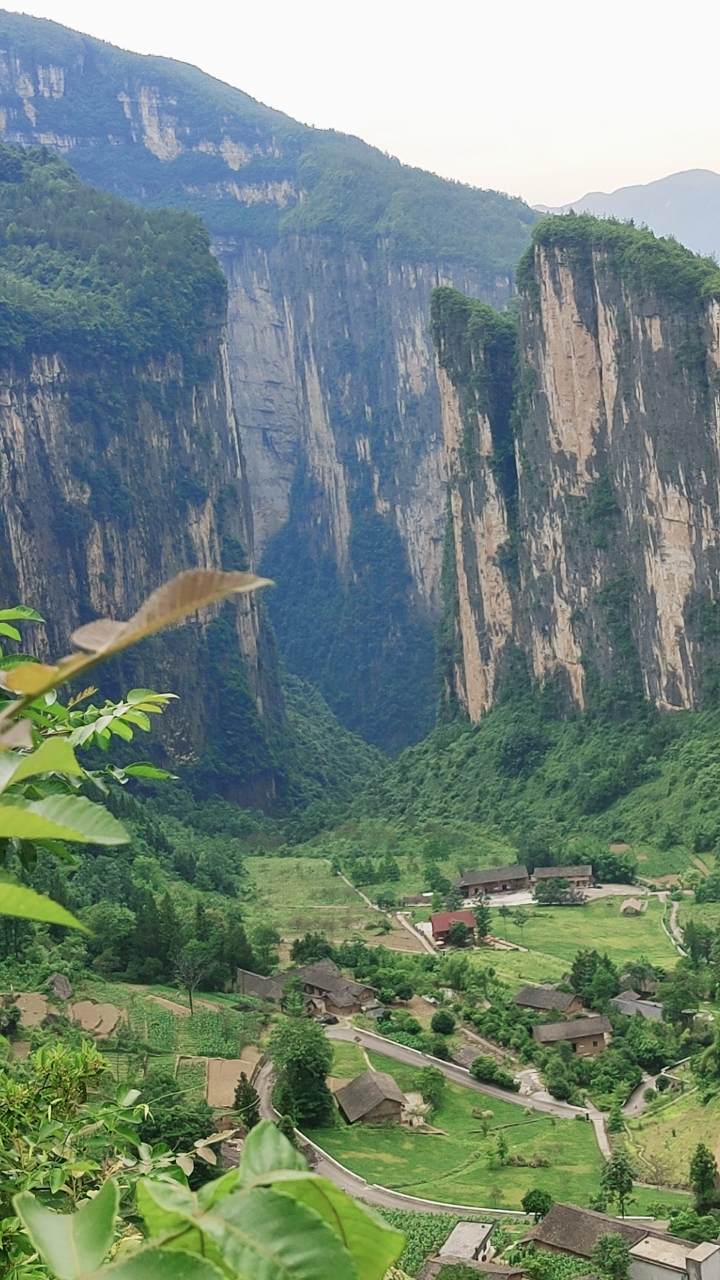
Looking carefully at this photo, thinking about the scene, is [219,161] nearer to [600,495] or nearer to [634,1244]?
[600,495]

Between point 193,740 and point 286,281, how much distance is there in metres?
34.9

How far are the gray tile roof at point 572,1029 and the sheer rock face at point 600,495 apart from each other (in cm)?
1585

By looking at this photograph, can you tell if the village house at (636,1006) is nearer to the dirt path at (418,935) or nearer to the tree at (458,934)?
the dirt path at (418,935)

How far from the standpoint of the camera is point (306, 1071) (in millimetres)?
18859

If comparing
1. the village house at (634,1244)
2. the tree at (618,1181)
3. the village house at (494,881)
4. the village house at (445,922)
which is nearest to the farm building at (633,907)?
the village house at (445,922)

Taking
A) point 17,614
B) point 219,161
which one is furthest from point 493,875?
point 219,161

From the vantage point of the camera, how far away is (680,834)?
3384cm

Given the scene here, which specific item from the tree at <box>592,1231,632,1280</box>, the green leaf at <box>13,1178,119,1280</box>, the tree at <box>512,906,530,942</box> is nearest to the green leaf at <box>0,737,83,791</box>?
the green leaf at <box>13,1178,119,1280</box>

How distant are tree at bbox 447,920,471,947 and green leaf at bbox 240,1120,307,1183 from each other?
2747cm

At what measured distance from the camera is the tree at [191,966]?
77.5 ft

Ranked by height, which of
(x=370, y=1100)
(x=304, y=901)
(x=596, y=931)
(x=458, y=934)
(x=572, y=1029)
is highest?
(x=370, y=1100)

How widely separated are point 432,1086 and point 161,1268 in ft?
65.6

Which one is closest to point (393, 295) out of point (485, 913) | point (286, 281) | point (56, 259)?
point (286, 281)

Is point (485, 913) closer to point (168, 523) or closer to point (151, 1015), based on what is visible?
point (151, 1015)
